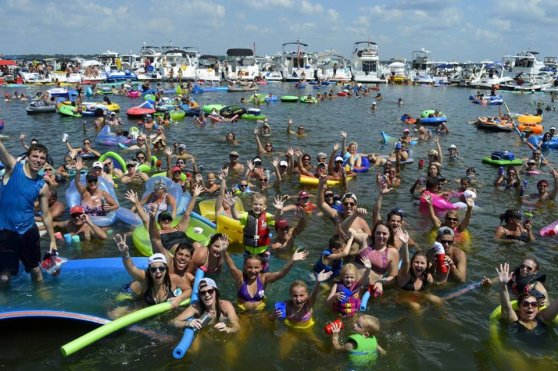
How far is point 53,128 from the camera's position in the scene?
23.9 m

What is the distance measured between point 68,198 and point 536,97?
5500cm

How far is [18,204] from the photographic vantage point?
562 cm

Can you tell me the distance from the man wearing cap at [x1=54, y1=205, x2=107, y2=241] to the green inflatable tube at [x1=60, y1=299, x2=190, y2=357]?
12.6 feet

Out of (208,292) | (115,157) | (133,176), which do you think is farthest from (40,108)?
(208,292)

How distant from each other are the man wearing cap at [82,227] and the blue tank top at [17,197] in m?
3.61

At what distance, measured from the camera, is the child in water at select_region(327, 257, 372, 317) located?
6305 millimetres

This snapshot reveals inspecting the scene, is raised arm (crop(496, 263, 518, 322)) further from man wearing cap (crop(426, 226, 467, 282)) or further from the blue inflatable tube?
the blue inflatable tube

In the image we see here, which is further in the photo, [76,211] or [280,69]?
[280,69]

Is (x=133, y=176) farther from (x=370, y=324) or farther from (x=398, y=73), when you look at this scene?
(x=398, y=73)

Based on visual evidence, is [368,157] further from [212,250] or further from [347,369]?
[347,369]

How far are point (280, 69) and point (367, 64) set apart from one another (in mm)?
13156

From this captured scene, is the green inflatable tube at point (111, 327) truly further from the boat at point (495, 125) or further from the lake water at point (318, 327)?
the boat at point (495, 125)

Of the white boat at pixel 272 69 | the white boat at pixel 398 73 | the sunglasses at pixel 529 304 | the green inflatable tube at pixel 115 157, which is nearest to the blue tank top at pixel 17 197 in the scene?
the sunglasses at pixel 529 304

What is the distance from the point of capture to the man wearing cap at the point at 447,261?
7.40 meters
